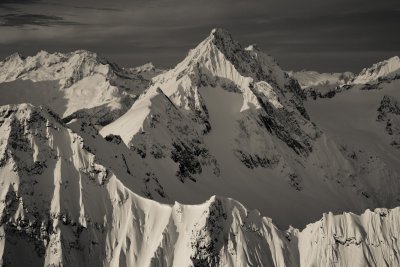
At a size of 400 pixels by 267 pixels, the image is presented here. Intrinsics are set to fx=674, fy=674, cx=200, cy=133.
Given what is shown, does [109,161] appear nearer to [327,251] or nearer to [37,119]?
[37,119]

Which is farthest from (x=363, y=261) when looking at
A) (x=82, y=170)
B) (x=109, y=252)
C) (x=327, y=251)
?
(x=82, y=170)

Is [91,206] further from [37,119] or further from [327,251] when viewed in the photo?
[327,251]

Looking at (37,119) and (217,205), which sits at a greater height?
(37,119)

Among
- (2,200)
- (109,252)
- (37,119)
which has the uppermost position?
(37,119)

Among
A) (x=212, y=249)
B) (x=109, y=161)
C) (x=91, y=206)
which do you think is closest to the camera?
(x=212, y=249)

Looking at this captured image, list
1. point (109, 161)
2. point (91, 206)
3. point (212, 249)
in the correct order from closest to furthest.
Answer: point (212, 249)
point (91, 206)
point (109, 161)

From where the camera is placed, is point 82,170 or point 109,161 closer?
point 82,170
